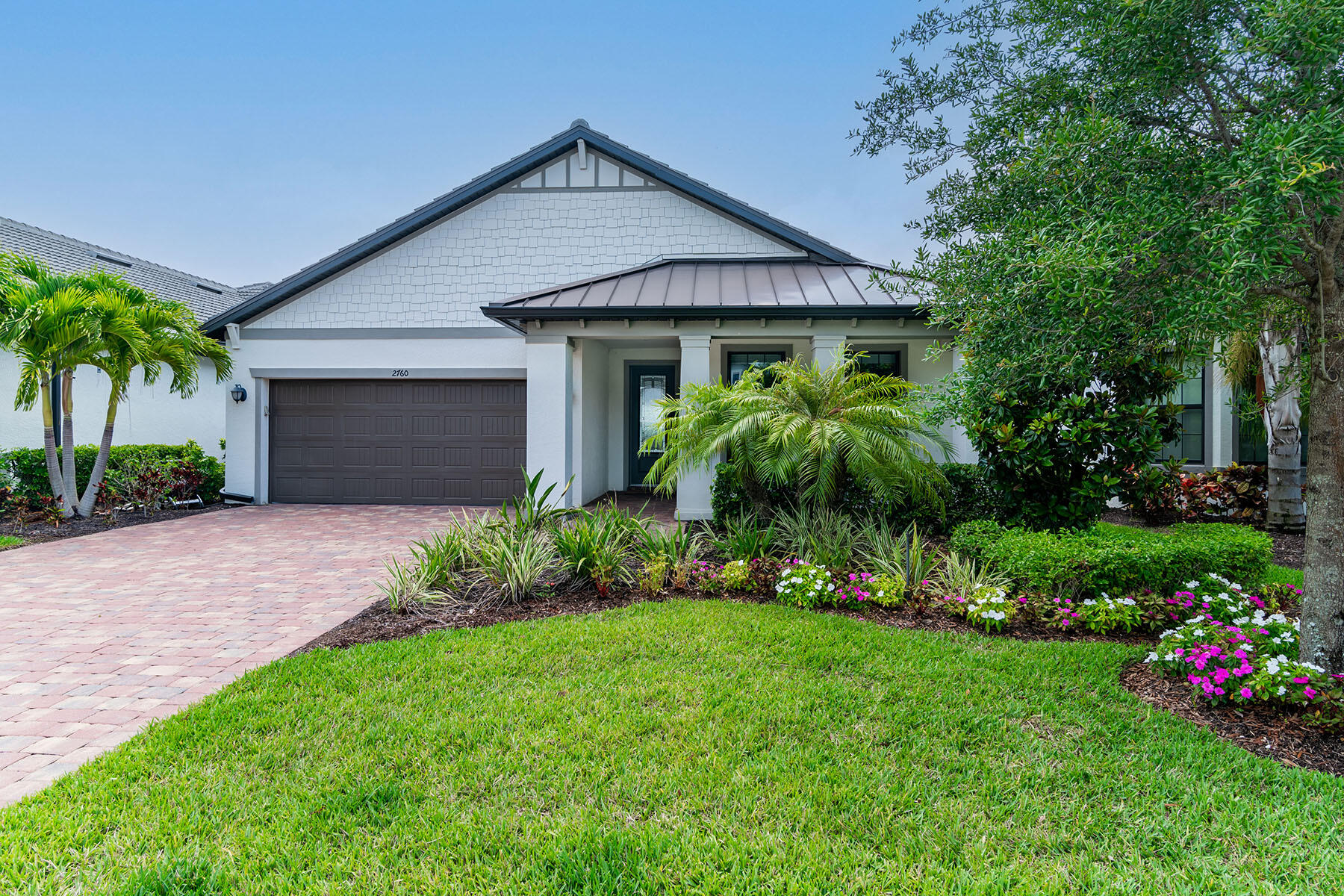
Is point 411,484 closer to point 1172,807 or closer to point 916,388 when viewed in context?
point 916,388

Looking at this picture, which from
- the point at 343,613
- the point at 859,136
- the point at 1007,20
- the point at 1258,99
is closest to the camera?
the point at 1258,99

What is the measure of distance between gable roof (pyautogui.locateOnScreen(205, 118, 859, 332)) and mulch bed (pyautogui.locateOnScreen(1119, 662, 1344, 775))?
9.01 meters

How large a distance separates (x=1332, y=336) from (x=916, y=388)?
10.2 ft

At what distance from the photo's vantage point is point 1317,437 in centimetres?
366

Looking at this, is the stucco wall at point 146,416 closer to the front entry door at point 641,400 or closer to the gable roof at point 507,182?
the gable roof at point 507,182

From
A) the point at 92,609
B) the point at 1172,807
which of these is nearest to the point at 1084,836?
the point at 1172,807

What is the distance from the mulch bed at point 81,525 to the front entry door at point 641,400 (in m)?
7.83

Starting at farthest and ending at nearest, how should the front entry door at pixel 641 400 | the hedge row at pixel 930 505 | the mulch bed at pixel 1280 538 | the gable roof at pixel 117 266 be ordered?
Result: 1. the gable roof at pixel 117 266
2. the front entry door at pixel 641 400
3. the hedge row at pixel 930 505
4. the mulch bed at pixel 1280 538

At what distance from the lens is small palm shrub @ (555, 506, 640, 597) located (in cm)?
574

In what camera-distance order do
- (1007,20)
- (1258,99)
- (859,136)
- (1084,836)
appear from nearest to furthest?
(1084,836) → (1258,99) → (1007,20) → (859,136)

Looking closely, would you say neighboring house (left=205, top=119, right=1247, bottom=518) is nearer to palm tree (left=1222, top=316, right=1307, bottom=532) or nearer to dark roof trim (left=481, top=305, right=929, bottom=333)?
dark roof trim (left=481, top=305, right=929, bottom=333)

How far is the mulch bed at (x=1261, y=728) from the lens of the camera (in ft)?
9.78

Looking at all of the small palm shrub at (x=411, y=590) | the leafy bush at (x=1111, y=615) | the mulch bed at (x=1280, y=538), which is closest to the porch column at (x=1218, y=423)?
the mulch bed at (x=1280, y=538)

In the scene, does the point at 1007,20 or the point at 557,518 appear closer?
the point at 1007,20
